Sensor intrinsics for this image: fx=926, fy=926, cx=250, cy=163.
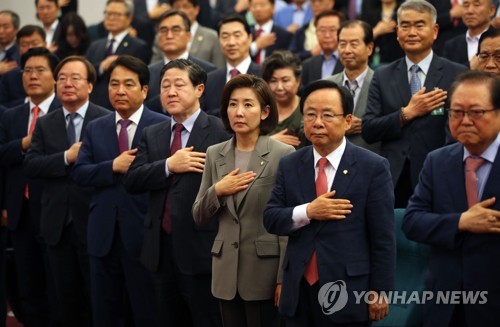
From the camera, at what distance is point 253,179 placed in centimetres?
466

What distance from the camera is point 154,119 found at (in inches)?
225

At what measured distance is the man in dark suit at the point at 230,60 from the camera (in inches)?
269

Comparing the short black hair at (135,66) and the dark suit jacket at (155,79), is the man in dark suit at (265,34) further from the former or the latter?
the short black hair at (135,66)

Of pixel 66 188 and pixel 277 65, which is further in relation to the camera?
pixel 277 65

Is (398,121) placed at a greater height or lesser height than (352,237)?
greater

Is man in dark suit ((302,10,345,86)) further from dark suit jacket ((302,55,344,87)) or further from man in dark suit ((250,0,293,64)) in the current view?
man in dark suit ((250,0,293,64))

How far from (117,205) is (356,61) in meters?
1.92

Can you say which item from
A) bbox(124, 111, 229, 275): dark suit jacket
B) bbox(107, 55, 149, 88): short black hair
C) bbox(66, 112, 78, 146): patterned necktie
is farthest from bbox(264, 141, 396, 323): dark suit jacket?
bbox(66, 112, 78, 146): patterned necktie

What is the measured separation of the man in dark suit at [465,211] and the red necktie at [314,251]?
0.42m

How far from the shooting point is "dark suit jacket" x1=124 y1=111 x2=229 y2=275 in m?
5.08

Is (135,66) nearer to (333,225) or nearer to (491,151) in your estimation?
(333,225)

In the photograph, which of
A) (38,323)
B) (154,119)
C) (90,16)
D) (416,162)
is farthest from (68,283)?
(90,16)

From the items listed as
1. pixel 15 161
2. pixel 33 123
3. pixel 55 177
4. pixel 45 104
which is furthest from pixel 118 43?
pixel 55 177

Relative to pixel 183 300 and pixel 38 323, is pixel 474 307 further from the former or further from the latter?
pixel 38 323
